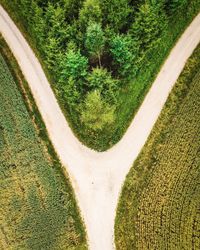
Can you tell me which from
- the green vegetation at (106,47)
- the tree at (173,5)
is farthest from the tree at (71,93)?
the tree at (173,5)

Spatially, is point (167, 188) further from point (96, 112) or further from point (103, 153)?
point (96, 112)

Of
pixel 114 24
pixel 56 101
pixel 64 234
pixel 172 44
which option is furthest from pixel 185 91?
pixel 64 234

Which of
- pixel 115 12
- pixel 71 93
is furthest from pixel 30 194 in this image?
pixel 115 12

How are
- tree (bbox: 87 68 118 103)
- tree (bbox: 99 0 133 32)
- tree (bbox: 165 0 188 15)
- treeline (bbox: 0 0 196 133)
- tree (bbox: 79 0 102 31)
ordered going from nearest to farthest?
tree (bbox: 79 0 102 31), treeline (bbox: 0 0 196 133), tree (bbox: 87 68 118 103), tree (bbox: 99 0 133 32), tree (bbox: 165 0 188 15)

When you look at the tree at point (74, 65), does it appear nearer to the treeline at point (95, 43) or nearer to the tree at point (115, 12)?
the treeline at point (95, 43)

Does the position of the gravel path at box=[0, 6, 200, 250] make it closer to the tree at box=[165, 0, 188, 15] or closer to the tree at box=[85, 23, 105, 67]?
the tree at box=[165, 0, 188, 15]

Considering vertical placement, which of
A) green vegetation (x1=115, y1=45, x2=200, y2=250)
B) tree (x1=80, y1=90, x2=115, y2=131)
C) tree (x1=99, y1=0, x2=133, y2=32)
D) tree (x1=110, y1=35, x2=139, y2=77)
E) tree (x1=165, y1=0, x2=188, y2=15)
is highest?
tree (x1=99, y1=0, x2=133, y2=32)

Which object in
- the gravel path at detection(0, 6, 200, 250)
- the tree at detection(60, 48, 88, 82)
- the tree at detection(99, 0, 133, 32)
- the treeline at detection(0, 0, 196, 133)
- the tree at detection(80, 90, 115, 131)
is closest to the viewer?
the tree at detection(80, 90, 115, 131)

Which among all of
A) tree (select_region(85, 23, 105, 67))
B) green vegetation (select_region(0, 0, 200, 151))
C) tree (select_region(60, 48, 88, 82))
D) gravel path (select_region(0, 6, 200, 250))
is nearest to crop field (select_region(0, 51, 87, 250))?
gravel path (select_region(0, 6, 200, 250))
